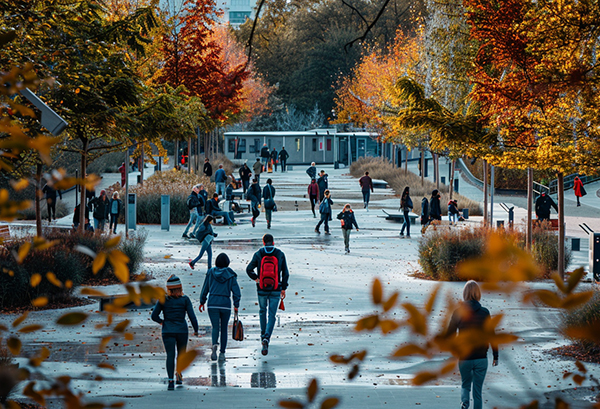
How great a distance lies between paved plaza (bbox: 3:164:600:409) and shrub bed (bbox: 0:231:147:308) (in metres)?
0.59

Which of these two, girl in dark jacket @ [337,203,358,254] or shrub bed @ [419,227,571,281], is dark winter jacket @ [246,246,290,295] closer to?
shrub bed @ [419,227,571,281]

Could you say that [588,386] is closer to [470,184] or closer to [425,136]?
[425,136]

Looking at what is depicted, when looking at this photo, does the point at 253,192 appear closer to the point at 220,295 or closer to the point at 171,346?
the point at 220,295

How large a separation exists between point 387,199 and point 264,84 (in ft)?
147

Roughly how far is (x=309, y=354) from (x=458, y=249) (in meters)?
7.15

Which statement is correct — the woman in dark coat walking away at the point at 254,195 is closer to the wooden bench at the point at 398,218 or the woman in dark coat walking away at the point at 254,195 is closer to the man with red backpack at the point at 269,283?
the wooden bench at the point at 398,218

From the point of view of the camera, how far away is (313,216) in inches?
1161

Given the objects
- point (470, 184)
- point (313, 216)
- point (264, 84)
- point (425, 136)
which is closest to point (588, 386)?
point (313, 216)

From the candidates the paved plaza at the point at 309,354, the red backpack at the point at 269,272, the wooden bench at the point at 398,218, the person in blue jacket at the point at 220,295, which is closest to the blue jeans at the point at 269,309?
the red backpack at the point at 269,272

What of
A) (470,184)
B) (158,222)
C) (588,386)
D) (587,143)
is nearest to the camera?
A: (588,386)

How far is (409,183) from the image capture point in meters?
39.8

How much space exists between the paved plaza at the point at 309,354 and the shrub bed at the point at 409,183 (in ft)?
39.9

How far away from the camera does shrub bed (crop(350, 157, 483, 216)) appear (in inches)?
1251

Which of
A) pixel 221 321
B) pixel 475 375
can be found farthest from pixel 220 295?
pixel 475 375
